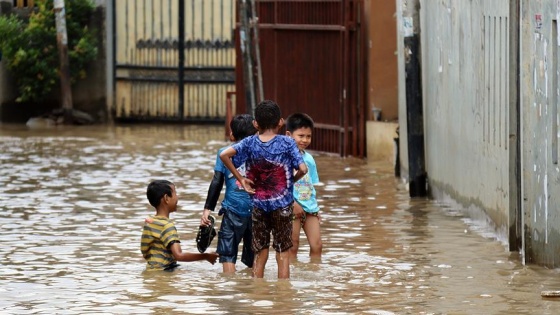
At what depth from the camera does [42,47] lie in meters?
28.5

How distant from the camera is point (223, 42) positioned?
27984mm

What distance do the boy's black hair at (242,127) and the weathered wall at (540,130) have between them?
1994mm

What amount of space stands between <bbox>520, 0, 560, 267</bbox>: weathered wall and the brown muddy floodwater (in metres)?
0.25

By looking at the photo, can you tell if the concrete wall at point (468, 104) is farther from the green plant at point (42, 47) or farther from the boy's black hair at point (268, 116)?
the green plant at point (42, 47)

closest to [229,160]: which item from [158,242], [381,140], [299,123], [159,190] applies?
[159,190]

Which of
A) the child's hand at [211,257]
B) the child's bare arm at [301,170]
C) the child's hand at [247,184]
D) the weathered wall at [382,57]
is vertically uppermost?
the weathered wall at [382,57]

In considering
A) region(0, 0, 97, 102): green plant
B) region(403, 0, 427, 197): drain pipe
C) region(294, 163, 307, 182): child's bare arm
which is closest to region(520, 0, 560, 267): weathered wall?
region(294, 163, 307, 182): child's bare arm

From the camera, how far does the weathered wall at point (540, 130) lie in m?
10.5

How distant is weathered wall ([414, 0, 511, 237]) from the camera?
12469 millimetres

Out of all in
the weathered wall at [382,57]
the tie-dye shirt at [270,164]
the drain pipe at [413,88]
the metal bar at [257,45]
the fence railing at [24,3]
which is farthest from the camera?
the fence railing at [24,3]

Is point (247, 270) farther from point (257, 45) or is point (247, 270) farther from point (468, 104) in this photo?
point (257, 45)

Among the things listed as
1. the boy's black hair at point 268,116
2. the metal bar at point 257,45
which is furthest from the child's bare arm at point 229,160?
the metal bar at point 257,45

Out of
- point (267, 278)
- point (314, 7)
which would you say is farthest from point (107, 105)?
point (267, 278)

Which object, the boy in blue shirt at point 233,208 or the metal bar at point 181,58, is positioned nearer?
the boy in blue shirt at point 233,208
